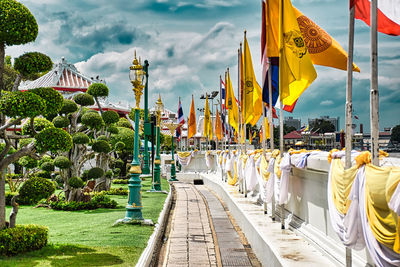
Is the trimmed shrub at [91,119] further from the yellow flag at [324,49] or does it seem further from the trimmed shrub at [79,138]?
the yellow flag at [324,49]

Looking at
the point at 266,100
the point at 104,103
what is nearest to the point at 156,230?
the point at 266,100

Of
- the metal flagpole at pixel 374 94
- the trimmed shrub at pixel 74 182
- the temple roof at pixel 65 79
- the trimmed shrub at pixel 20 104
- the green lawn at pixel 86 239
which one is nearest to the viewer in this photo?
the metal flagpole at pixel 374 94

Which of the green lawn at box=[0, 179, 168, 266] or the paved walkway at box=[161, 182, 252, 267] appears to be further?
the paved walkway at box=[161, 182, 252, 267]

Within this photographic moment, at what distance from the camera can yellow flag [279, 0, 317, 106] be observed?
9.16 metres

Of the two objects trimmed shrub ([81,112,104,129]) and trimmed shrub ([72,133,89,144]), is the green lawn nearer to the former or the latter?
trimmed shrub ([72,133,89,144])

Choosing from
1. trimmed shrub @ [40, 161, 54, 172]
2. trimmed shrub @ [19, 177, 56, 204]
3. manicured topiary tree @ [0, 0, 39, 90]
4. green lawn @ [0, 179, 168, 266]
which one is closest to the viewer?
manicured topiary tree @ [0, 0, 39, 90]

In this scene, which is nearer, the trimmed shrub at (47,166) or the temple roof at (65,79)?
the trimmed shrub at (47,166)

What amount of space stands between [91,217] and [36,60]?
23.7 ft

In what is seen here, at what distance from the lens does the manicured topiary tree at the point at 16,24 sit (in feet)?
23.8

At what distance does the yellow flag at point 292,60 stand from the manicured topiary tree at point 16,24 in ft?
17.3

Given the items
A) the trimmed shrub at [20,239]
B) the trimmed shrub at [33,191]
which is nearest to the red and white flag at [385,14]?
the trimmed shrub at [33,191]

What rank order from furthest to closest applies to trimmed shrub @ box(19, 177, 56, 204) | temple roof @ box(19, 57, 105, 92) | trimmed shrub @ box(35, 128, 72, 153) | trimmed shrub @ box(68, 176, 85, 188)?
1. temple roof @ box(19, 57, 105, 92)
2. trimmed shrub @ box(68, 176, 85, 188)
3. trimmed shrub @ box(19, 177, 56, 204)
4. trimmed shrub @ box(35, 128, 72, 153)

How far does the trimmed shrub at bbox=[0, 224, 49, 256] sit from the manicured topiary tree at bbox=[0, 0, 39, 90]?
11.3 feet

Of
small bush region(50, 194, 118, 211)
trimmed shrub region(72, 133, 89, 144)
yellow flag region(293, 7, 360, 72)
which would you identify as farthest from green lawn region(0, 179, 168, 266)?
yellow flag region(293, 7, 360, 72)
